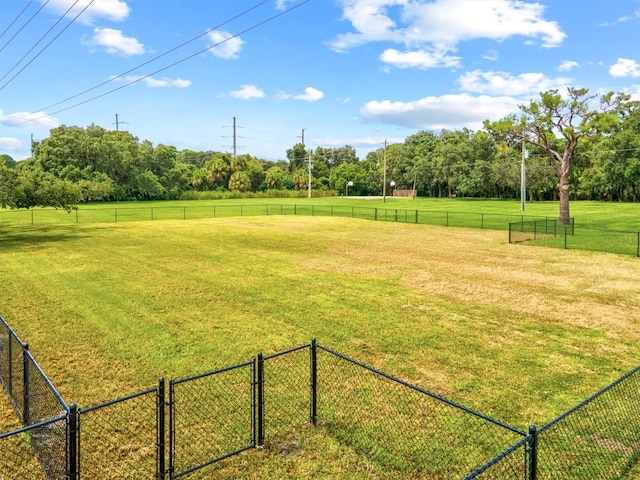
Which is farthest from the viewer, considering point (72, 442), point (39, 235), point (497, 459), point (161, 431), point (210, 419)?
point (39, 235)

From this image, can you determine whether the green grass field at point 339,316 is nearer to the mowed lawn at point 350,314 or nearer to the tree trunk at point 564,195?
the mowed lawn at point 350,314

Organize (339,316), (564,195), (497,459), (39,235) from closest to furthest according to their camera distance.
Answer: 1. (497,459)
2. (339,316)
3. (39,235)
4. (564,195)

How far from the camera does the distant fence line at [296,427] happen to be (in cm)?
629

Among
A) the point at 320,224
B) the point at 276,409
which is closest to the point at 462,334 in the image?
the point at 276,409

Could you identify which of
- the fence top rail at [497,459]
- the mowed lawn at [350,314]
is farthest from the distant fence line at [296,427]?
the mowed lawn at [350,314]

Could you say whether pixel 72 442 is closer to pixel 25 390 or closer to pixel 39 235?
pixel 25 390

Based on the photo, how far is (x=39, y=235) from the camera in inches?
A: 1348

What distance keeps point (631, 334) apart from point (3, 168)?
3142 centimetres

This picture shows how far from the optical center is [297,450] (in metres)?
6.96

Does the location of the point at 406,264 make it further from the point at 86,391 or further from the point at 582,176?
the point at 582,176

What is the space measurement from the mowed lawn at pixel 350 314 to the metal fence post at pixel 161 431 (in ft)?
10.3

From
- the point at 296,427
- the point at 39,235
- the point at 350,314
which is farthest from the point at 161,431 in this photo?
the point at 39,235

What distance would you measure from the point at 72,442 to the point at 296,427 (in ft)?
11.3

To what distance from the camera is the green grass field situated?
9195 millimetres
